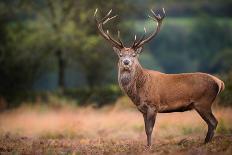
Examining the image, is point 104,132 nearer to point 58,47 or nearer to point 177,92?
point 177,92

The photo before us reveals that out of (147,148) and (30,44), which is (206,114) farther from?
(30,44)

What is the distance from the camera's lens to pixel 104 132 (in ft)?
73.9

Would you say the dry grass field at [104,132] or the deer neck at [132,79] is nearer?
the dry grass field at [104,132]

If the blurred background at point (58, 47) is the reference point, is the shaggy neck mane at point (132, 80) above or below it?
below

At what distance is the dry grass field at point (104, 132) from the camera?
15750mm

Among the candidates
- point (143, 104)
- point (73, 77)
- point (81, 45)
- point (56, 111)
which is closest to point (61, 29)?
point (81, 45)

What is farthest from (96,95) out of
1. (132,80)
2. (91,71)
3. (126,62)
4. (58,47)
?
(91,71)

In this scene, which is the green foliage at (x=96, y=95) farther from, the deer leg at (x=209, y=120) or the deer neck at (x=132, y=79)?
the deer leg at (x=209, y=120)

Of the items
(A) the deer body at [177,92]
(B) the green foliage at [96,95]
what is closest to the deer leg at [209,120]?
(A) the deer body at [177,92]

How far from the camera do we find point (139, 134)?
71.1ft

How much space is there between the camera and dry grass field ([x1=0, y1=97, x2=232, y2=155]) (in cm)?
1575

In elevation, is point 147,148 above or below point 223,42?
below

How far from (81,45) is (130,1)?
5652 millimetres

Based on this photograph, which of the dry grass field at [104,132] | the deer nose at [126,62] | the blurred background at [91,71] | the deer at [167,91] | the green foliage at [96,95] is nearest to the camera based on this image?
the dry grass field at [104,132]
